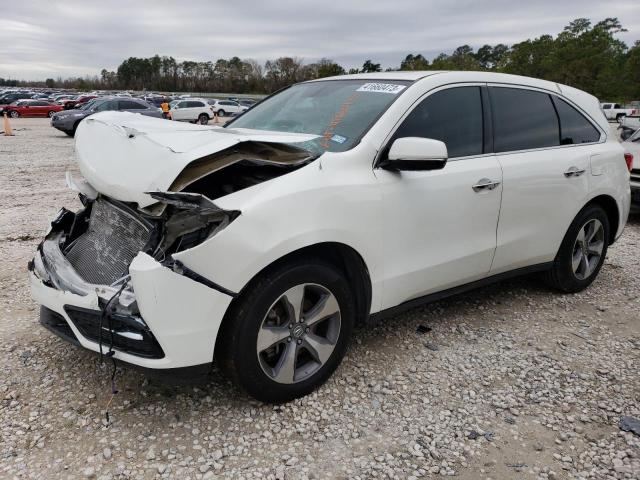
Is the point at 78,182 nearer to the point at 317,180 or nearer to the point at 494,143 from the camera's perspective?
the point at 317,180

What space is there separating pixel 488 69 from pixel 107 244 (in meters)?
80.5

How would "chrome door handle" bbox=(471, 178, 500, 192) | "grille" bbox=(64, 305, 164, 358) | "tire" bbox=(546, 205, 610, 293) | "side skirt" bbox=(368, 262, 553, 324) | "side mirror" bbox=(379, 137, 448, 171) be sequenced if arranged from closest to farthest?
"grille" bbox=(64, 305, 164, 358), "side mirror" bbox=(379, 137, 448, 171), "side skirt" bbox=(368, 262, 553, 324), "chrome door handle" bbox=(471, 178, 500, 192), "tire" bbox=(546, 205, 610, 293)

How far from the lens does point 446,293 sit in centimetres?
346

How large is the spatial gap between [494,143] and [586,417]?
5.95 feet

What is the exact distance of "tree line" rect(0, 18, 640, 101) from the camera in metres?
56.8

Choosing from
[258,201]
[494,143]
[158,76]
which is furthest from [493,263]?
[158,76]

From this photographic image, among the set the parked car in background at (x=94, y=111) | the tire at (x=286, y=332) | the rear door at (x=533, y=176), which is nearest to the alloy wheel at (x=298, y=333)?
the tire at (x=286, y=332)

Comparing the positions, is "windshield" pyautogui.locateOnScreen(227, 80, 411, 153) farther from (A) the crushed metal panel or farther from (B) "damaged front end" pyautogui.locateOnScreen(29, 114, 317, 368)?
(B) "damaged front end" pyautogui.locateOnScreen(29, 114, 317, 368)

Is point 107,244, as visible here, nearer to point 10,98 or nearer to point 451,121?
point 451,121

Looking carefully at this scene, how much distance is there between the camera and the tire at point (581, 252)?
4.22 metres

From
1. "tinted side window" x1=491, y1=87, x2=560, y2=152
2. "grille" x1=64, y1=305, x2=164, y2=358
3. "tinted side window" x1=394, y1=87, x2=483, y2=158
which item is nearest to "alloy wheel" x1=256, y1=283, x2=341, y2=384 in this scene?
"grille" x1=64, y1=305, x2=164, y2=358

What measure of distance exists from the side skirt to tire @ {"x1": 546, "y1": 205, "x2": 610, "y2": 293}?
17 centimetres

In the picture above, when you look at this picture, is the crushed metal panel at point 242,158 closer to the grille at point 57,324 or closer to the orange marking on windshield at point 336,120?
the orange marking on windshield at point 336,120

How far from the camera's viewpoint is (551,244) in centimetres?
405
